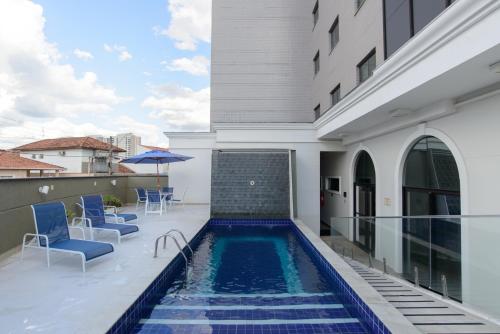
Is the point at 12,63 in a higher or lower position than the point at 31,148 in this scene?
higher

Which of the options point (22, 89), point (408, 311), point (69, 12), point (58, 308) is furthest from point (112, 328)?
point (22, 89)

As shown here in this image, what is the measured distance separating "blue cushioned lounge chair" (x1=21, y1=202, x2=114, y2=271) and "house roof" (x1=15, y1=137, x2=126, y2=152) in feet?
90.5

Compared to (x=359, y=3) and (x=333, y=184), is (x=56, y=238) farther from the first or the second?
(x=333, y=184)

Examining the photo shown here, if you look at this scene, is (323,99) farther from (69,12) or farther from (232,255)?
(69,12)

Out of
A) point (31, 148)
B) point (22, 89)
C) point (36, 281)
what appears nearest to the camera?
point (36, 281)

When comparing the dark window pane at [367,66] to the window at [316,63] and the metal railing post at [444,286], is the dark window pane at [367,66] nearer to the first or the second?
the metal railing post at [444,286]

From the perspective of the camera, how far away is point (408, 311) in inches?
142

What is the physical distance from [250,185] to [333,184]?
4636mm

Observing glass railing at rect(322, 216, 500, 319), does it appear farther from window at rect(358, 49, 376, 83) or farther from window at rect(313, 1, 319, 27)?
window at rect(313, 1, 319, 27)

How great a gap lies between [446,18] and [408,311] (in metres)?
3.80

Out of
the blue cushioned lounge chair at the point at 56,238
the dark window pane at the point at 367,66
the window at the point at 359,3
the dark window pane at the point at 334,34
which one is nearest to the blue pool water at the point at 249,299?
the blue cushioned lounge chair at the point at 56,238

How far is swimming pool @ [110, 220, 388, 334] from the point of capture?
128 inches

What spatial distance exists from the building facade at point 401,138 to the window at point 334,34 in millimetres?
58

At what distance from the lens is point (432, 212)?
633 cm
